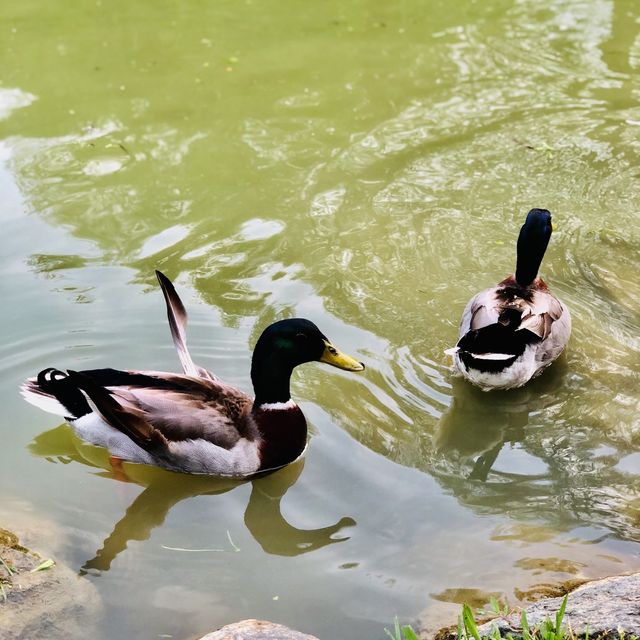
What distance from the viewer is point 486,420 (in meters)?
5.46

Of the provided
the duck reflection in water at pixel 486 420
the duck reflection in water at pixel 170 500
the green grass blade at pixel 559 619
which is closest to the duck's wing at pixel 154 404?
the duck reflection in water at pixel 170 500

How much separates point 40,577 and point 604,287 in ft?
13.5

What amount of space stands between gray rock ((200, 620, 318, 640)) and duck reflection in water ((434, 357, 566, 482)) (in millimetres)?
1616

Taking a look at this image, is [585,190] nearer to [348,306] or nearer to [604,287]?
[604,287]

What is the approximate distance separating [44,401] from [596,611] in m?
3.06

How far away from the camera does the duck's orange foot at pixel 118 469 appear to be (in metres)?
5.09

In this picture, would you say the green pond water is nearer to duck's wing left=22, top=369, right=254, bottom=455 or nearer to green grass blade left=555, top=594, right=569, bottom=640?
duck's wing left=22, top=369, right=254, bottom=455

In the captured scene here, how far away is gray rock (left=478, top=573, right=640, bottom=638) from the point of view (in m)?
3.37

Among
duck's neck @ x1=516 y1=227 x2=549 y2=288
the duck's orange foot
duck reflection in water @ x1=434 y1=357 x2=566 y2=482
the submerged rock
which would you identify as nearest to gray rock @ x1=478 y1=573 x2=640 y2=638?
duck reflection in water @ x1=434 y1=357 x2=566 y2=482

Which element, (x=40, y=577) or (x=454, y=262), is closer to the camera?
(x=40, y=577)

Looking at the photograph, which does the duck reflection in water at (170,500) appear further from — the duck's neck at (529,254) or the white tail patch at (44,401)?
the duck's neck at (529,254)

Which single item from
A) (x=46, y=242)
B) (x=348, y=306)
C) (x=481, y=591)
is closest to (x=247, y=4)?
(x=46, y=242)

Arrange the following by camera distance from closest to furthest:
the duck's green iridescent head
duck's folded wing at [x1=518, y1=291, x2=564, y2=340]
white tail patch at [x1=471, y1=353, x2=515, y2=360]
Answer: the duck's green iridescent head, white tail patch at [x1=471, y1=353, x2=515, y2=360], duck's folded wing at [x1=518, y1=291, x2=564, y2=340]

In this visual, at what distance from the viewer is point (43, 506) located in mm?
4766
